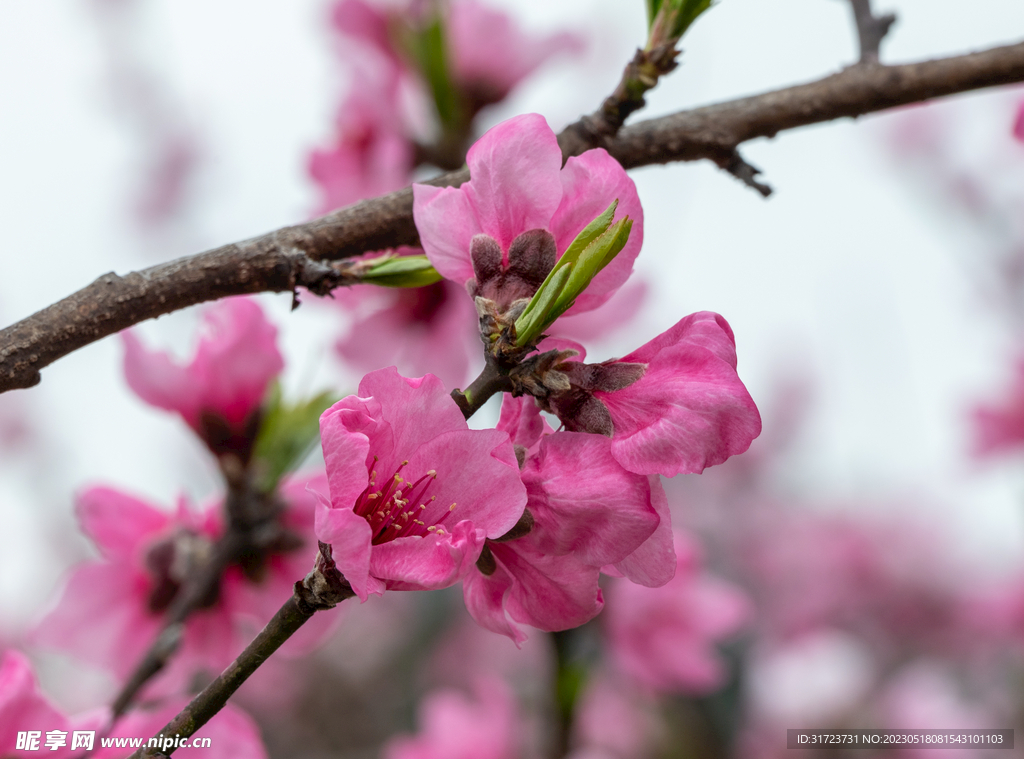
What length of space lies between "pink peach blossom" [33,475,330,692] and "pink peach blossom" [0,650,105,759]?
0.28 meters

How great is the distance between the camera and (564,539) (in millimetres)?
528

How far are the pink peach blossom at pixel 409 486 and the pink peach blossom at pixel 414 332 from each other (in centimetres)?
77

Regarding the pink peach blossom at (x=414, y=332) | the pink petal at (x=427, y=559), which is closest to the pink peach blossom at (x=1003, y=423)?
the pink peach blossom at (x=414, y=332)

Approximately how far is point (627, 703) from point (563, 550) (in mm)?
2970

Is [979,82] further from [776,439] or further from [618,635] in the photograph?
[776,439]

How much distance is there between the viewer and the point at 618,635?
1677 mm

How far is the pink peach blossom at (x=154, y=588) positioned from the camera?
1.10 meters

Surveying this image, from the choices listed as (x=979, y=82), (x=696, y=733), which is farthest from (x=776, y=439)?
(x=979, y=82)

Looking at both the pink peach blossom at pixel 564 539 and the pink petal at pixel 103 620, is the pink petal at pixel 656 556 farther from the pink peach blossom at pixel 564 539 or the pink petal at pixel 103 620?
the pink petal at pixel 103 620

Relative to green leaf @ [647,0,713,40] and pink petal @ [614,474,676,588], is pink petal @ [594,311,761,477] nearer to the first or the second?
pink petal @ [614,474,676,588]

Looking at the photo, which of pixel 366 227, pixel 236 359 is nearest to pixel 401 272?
pixel 366 227

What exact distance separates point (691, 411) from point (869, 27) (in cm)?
70

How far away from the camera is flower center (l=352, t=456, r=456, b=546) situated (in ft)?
1.82

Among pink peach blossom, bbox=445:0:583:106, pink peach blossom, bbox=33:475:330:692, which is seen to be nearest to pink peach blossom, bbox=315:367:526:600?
pink peach blossom, bbox=33:475:330:692
